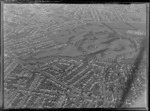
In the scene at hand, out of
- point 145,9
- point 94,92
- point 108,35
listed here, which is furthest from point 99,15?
point 94,92

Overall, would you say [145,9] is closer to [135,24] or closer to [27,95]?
[135,24]

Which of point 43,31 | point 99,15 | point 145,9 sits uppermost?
point 145,9

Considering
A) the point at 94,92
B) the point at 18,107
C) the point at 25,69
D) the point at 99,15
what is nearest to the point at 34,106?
the point at 18,107

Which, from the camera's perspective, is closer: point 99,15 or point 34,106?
point 34,106

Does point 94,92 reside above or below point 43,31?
below

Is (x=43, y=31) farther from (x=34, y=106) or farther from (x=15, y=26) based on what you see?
(x=34, y=106)

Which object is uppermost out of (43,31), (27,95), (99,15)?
(99,15)
